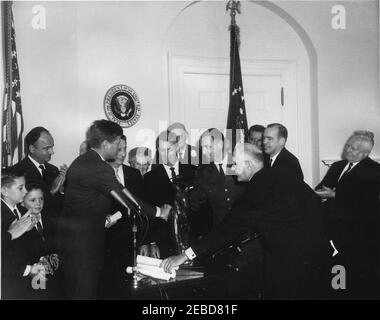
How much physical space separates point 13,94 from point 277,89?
2513 mm

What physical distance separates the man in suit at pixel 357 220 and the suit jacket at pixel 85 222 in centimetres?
158

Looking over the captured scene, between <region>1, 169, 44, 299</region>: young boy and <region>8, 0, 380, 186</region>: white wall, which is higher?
<region>8, 0, 380, 186</region>: white wall

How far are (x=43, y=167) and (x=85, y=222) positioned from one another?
0.76 meters

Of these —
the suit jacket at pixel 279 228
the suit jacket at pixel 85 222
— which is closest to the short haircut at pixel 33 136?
the suit jacket at pixel 85 222

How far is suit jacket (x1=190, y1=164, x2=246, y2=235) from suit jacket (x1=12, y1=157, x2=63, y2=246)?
93 cm

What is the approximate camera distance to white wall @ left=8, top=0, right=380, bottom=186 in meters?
3.51

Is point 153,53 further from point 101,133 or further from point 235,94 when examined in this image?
point 101,133

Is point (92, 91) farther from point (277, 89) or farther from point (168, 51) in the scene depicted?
point (277, 89)

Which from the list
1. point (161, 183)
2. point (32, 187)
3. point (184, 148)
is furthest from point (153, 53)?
point (32, 187)

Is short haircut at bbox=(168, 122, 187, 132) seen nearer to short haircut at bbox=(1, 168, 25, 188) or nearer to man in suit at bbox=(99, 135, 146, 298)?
man in suit at bbox=(99, 135, 146, 298)

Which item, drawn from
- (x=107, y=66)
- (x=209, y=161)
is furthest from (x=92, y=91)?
(x=209, y=161)

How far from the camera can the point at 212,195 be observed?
128 inches

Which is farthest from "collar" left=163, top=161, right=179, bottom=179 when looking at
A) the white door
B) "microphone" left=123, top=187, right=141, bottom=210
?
"microphone" left=123, top=187, right=141, bottom=210
